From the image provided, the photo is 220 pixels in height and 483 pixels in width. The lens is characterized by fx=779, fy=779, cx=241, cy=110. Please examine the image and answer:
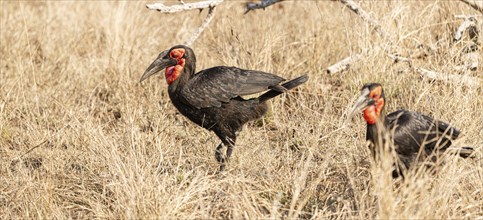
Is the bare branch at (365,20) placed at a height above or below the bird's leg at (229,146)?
above

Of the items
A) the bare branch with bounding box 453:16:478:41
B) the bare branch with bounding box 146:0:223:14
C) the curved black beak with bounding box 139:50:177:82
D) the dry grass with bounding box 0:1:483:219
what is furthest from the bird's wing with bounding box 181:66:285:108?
the bare branch with bounding box 453:16:478:41

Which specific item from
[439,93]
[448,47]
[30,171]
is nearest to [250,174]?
[30,171]

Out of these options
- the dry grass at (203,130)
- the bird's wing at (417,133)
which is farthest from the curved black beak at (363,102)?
the dry grass at (203,130)

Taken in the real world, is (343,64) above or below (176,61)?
below

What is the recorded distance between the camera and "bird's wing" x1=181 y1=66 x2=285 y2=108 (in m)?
5.30

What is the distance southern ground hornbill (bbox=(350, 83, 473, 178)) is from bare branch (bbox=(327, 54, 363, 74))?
183 cm

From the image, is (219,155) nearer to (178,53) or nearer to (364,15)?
(178,53)

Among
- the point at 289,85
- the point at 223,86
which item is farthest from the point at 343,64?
the point at 223,86

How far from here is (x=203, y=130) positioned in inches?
237

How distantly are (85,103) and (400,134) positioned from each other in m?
3.13

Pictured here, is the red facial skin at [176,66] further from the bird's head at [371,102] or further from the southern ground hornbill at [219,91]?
the bird's head at [371,102]

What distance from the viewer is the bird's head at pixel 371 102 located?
4.14m

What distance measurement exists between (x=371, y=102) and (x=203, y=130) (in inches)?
83.4

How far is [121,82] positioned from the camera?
664 centimetres
